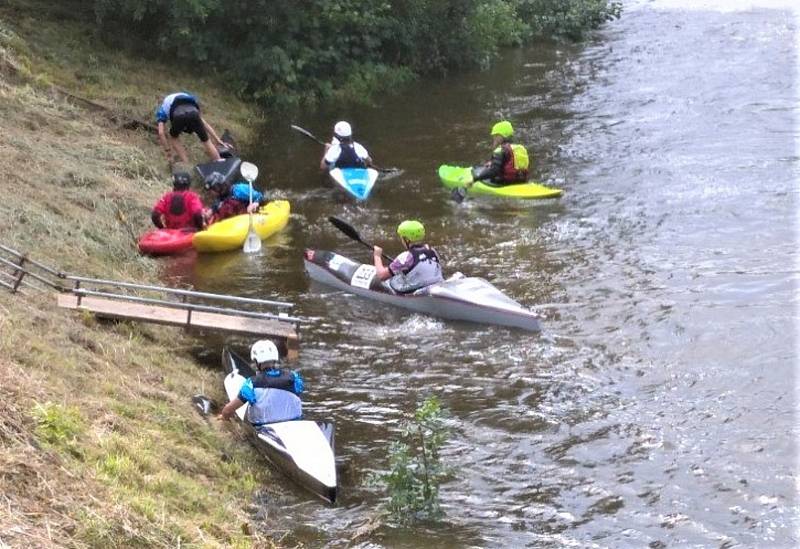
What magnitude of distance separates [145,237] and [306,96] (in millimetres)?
8695

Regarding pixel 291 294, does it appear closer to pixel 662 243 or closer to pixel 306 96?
pixel 662 243

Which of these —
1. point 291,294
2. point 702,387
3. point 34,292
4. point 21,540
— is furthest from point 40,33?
point 21,540

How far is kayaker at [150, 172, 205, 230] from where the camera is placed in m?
12.8

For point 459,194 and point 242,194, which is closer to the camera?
Result: point 242,194

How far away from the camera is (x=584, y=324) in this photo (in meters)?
10.1

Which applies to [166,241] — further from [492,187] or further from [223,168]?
[492,187]

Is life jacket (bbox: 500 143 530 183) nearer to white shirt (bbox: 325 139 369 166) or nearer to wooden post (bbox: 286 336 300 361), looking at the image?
white shirt (bbox: 325 139 369 166)

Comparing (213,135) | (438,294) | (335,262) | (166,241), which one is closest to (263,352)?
(438,294)

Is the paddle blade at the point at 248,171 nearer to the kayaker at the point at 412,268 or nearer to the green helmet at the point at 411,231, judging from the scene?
the kayaker at the point at 412,268

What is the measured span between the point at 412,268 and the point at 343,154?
480cm

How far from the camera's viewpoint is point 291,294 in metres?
11.6

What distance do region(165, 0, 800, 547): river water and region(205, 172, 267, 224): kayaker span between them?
23.1 inches

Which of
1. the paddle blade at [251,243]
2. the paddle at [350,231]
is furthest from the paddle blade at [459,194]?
the paddle blade at [251,243]

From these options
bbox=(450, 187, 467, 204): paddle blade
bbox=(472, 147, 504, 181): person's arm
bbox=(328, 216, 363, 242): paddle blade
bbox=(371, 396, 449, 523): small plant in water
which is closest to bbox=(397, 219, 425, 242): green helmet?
bbox=(328, 216, 363, 242): paddle blade
